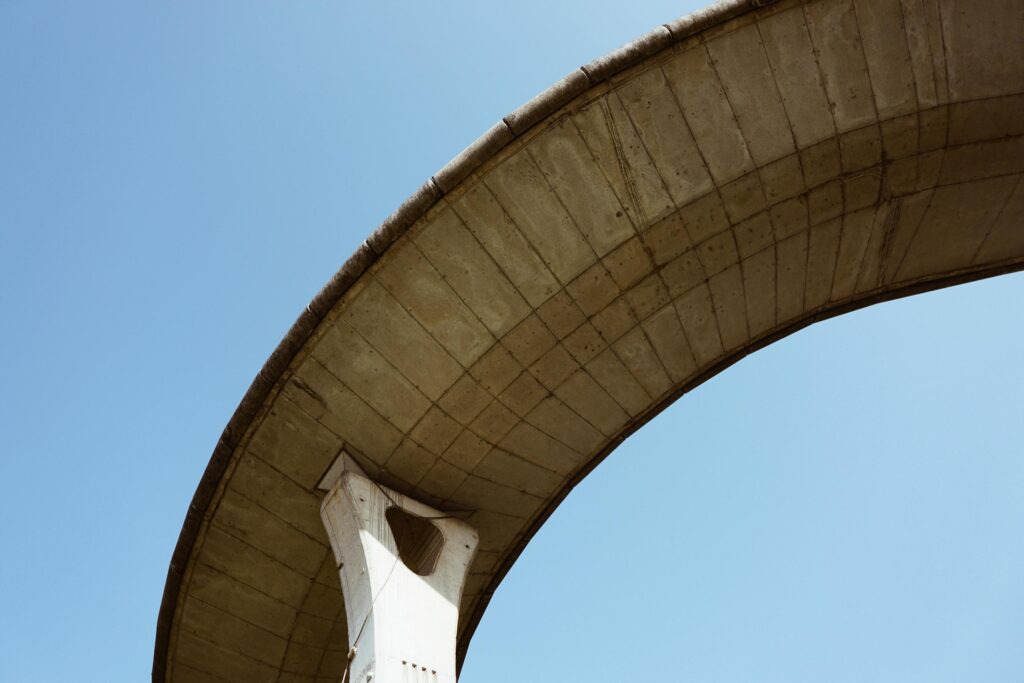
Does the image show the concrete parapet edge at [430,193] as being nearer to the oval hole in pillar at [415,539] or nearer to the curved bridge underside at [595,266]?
the curved bridge underside at [595,266]

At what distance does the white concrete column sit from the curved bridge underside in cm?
45

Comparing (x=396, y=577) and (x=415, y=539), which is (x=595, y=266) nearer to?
(x=415, y=539)

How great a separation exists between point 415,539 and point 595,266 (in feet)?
13.5

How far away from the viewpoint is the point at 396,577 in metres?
10.4

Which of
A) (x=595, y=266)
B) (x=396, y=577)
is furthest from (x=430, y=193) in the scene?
(x=396, y=577)

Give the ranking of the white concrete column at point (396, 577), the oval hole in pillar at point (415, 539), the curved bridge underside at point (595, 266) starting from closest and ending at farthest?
1. the white concrete column at point (396, 577)
2. the curved bridge underside at point (595, 266)
3. the oval hole in pillar at point (415, 539)

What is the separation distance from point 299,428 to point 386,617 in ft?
8.46

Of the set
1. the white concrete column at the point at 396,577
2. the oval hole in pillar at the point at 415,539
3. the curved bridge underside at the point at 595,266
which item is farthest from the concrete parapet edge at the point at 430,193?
the oval hole in pillar at the point at 415,539

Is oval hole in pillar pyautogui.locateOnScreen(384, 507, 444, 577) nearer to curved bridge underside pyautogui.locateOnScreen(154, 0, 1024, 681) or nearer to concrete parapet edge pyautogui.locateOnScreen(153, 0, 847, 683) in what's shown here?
curved bridge underside pyautogui.locateOnScreen(154, 0, 1024, 681)

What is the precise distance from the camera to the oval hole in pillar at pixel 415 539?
11539 mm

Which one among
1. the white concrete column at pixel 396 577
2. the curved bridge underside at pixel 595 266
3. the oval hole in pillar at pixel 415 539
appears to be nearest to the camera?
the white concrete column at pixel 396 577

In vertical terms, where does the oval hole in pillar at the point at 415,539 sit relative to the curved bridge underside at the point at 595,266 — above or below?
below

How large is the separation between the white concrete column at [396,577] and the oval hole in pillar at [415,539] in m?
0.01

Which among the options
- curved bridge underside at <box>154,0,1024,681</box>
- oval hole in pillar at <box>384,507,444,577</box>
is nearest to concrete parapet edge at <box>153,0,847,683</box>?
curved bridge underside at <box>154,0,1024,681</box>
